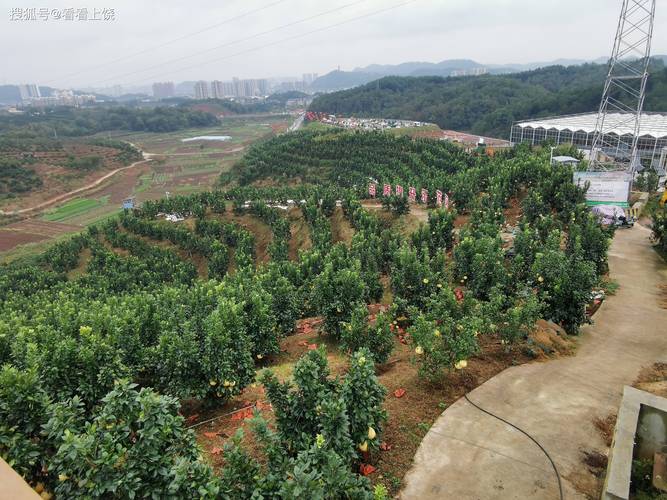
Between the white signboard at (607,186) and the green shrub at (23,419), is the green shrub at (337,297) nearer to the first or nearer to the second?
the green shrub at (23,419)

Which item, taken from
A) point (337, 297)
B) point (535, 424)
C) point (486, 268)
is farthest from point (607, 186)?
point (535, 424)

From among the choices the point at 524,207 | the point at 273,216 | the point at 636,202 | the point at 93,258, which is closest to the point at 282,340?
the point at 524,207

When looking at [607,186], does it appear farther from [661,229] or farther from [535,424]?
[535,424]

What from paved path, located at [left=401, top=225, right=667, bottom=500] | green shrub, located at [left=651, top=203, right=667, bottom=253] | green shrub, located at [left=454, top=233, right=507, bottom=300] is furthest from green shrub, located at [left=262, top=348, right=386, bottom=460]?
green shrub, located at [left=651, top=203, right=667, bottom=253]

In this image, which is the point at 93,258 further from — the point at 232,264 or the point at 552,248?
the point at 552,248

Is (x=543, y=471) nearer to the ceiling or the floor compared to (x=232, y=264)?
nearer to the ceiling
